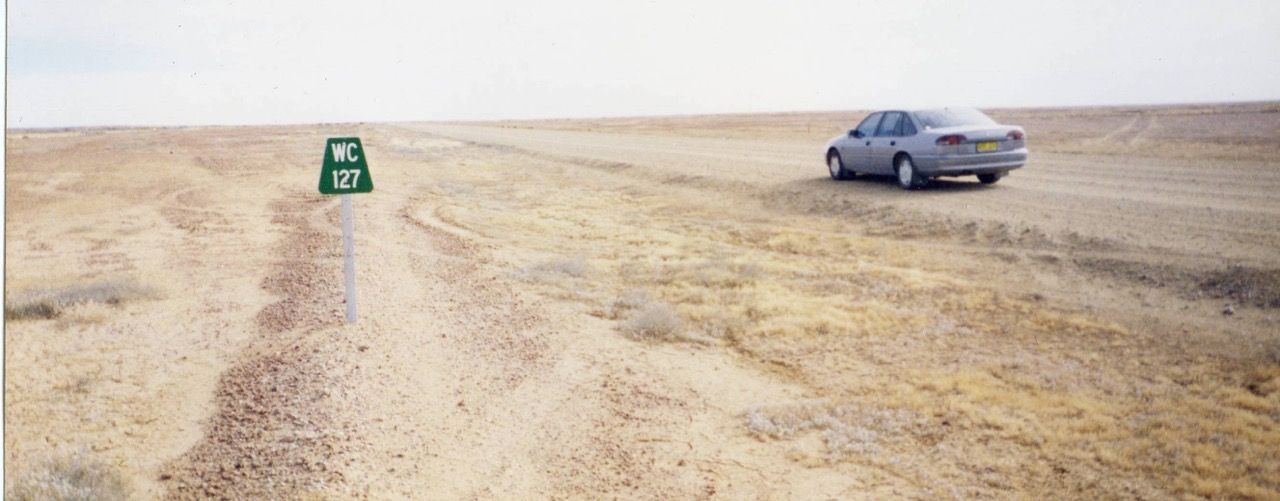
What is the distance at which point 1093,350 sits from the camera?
22.5ft

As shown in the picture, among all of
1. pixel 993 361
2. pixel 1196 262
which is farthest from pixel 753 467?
pixel 1196 262

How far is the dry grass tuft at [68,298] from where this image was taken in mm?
8180

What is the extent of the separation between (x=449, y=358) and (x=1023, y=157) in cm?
1185

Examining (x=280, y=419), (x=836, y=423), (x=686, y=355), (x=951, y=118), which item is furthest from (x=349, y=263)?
(x=951, y=118)

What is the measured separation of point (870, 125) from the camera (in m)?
17.0

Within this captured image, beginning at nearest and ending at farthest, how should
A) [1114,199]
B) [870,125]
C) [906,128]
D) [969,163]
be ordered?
[1114,199], [969,163], [906,128], [870,125]

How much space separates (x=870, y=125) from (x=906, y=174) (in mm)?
1789

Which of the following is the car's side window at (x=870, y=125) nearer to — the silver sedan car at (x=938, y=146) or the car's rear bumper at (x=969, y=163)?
the silver sedan car at (x=938, y=146)

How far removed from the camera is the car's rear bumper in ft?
48.3

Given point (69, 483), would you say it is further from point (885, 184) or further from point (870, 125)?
point (870, 125)

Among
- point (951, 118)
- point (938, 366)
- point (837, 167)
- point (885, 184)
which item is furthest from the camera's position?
point (837, 167)

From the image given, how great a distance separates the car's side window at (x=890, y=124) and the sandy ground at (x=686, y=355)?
7.41 feet

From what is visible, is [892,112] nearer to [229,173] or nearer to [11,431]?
[11,431]

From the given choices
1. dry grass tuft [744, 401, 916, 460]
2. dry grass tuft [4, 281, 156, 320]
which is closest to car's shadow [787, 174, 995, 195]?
dry grass tuft [744, 401, 916, 460]
